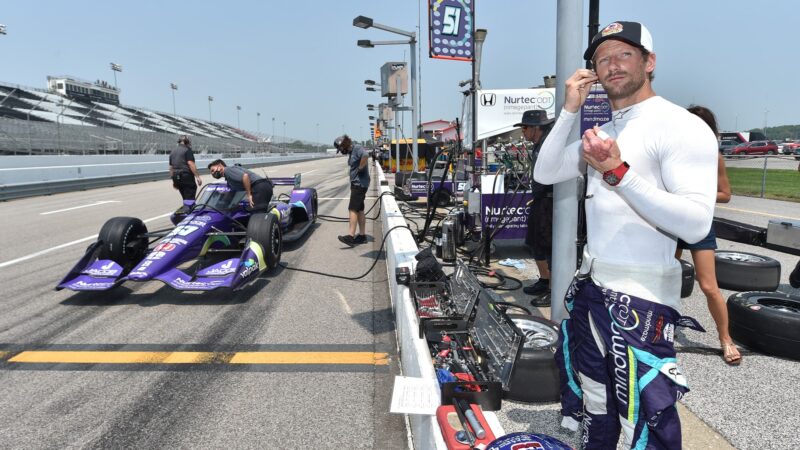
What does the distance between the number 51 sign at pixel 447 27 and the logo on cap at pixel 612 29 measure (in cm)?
811

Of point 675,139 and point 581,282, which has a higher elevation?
point 675,139

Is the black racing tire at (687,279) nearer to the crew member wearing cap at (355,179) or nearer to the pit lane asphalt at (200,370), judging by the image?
the pit lane asphalt at (200,370)

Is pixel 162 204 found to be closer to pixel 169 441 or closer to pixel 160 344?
pixel 160 344

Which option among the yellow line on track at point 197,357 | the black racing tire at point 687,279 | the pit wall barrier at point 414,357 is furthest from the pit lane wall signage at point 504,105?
the yellow line on track at point 197,357

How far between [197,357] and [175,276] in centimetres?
149

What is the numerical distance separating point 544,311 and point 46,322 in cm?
457

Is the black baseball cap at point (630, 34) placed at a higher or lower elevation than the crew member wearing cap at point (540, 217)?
higher

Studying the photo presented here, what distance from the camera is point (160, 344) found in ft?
12.3

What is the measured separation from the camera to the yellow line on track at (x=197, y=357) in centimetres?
343

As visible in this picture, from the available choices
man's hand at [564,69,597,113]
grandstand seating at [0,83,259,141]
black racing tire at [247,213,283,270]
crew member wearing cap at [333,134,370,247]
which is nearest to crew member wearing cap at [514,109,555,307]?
man's hand at [564,69,597,113]

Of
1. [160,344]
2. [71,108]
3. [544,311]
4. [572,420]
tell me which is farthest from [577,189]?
[71,108]

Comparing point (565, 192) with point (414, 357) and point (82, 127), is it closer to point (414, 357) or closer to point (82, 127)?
point (414, 357)

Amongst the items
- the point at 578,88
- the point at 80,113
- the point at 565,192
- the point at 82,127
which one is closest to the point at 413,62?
the point at 565,192

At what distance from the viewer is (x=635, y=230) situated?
1547 millimetres
